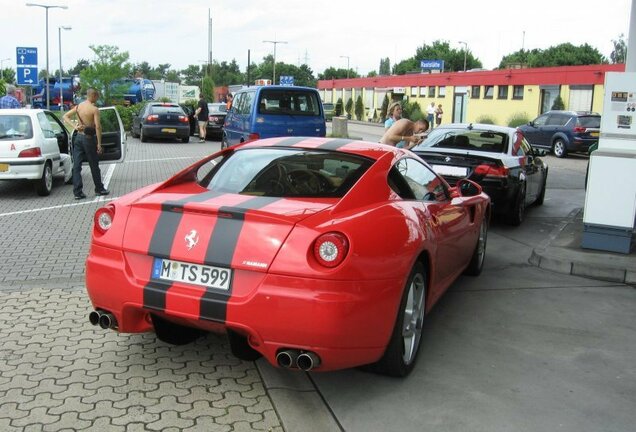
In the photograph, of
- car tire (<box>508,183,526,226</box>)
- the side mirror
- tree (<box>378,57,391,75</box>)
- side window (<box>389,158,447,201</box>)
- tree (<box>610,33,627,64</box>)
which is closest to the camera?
side window (<box>389,158,447,201</box>)

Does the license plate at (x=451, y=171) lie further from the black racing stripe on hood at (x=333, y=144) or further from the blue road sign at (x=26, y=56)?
the blue road sign at (x=26, y=56)

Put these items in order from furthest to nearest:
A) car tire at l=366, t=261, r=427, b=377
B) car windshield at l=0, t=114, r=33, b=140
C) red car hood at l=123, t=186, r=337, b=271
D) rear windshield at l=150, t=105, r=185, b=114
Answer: rear windshield at l=150, t=105, r=185, b=114, car windshield at l=0, t=114, r=33, b=140, car tire at l=366, t=261, r=427, b=377, red car hood at l=123, t=186, r=337, b=271

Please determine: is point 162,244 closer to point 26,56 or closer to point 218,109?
point 26,56

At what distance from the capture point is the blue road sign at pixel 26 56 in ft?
67.8

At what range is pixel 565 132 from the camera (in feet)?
77.7

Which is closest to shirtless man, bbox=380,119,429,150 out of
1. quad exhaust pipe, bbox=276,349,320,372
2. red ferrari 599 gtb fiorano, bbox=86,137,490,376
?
red ferrari 599 gtb fiorano, bbox=86,137,490,376

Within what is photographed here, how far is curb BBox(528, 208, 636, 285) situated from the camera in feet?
22.4

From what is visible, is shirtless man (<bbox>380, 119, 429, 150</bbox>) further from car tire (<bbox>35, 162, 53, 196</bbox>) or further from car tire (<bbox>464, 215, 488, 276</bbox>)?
car tire (<bbox>35, 162, 53, 196</bbox>)

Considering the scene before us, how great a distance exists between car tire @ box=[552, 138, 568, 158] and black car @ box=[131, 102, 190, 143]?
13703 millimetres

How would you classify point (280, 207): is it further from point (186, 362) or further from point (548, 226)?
point (548, 226)

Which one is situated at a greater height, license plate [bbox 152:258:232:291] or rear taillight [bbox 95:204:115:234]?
rear taillight [bbox 95:204:115:234]

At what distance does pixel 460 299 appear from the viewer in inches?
233

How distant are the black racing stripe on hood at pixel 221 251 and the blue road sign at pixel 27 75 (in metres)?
19.8

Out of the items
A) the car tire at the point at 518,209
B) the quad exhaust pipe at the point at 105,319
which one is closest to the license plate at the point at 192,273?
the quad exhaust pipe at the point at 105,319
